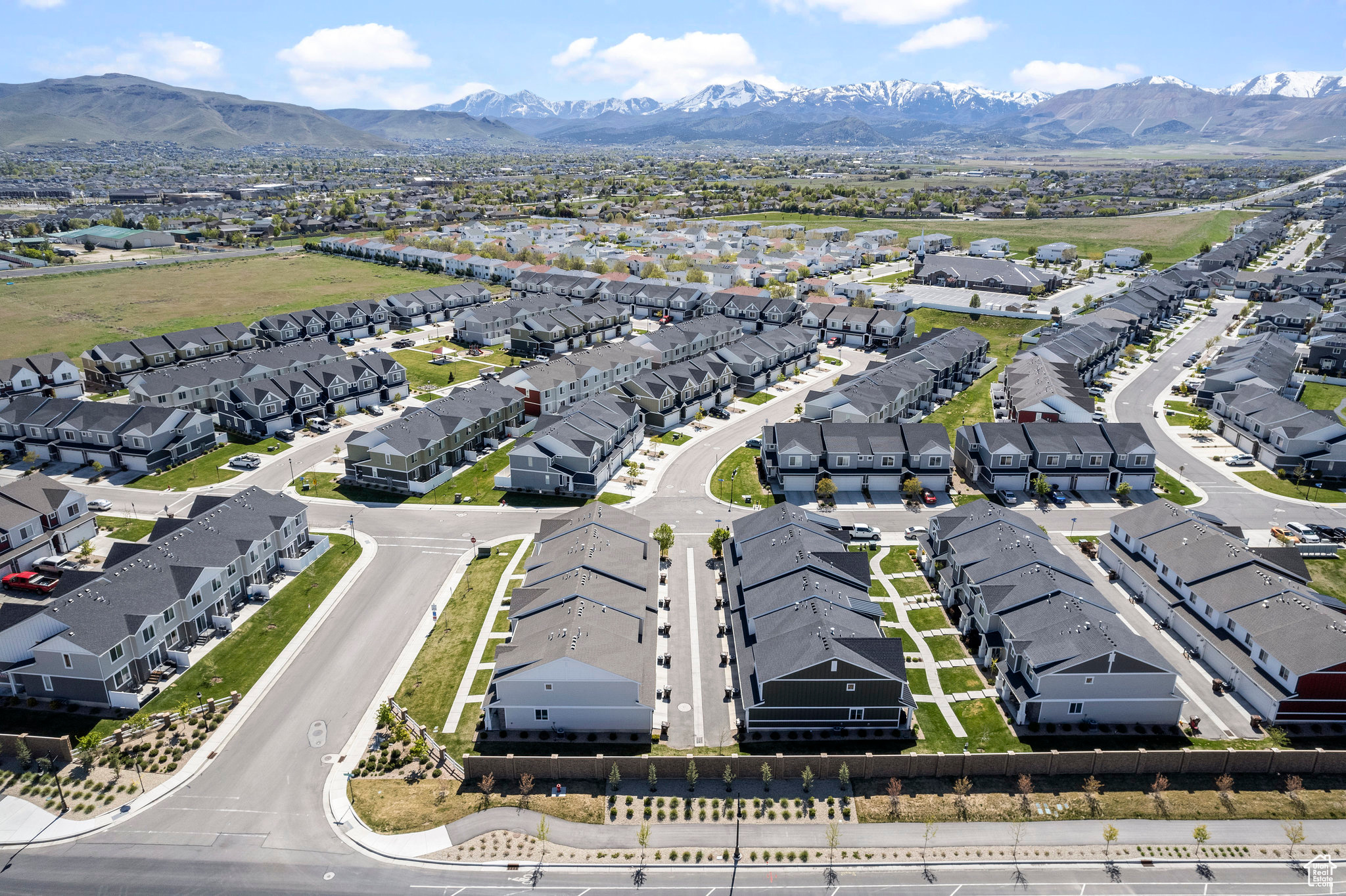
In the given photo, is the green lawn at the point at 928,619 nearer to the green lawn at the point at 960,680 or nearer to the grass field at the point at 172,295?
the green lawn at the point at 960,680

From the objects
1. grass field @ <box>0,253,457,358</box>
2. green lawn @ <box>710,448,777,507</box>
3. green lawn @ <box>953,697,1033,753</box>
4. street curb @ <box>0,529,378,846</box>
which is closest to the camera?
street curb @ <box>0,529,378,846</box>

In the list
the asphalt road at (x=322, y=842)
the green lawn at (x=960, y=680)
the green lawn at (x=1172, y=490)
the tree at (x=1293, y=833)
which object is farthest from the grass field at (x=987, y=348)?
the tree at (x=1293, y=833)

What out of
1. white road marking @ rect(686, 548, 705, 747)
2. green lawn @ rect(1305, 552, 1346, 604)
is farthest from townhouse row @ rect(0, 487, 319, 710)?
green lawn @ rect(1305, 552, 1346, 604)

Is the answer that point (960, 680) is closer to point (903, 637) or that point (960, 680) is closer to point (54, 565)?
point (903, 637)

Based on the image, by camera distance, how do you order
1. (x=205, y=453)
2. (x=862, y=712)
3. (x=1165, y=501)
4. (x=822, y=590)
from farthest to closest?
(x=205, y=453) → (x=1165, y=501) → (x=822, y=590) → (x=862, y=712)

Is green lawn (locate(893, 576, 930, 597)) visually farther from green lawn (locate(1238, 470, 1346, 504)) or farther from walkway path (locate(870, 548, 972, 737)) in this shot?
green lawn (locate(1238, 470, 1346, 504))

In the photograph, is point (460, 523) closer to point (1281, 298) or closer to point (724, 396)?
point (724, 396)

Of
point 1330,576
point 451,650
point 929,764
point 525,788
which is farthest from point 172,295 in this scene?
point 1330,576

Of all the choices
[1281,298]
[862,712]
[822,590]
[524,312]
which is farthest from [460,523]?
[1281,298]
